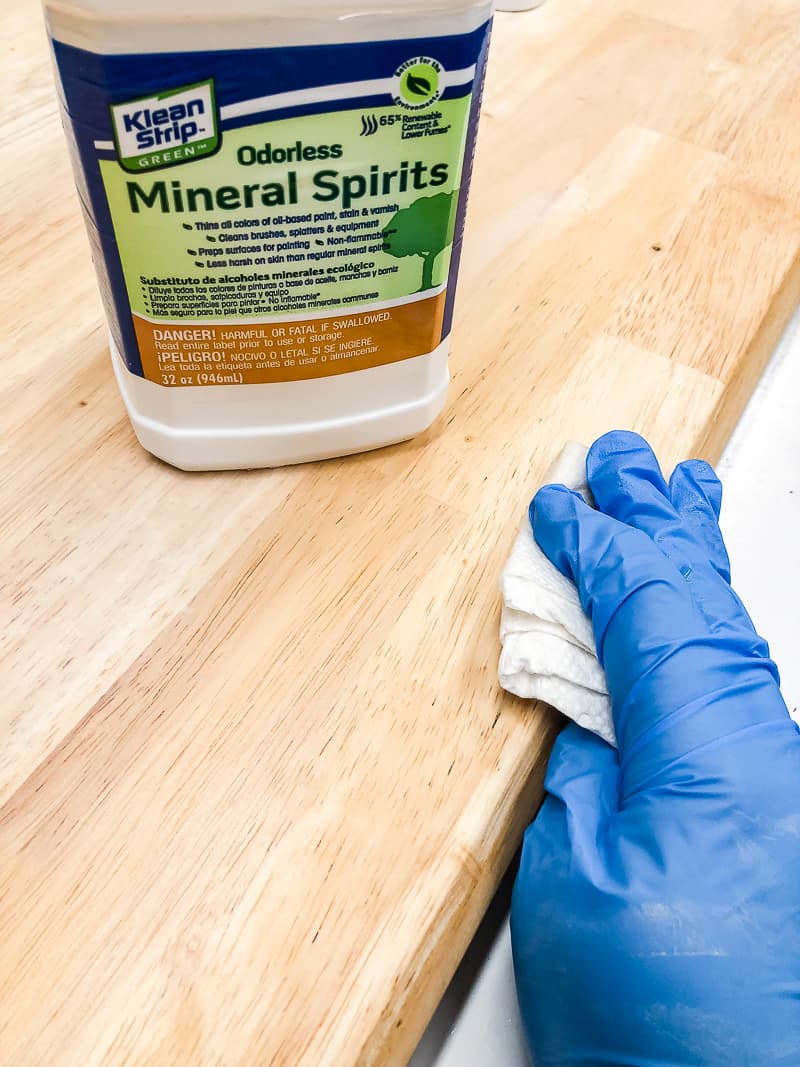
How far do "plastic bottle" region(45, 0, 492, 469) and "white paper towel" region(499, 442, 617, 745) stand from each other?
14 cm

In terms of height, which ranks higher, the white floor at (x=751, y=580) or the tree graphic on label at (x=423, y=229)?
the tree graphic on label at (x=423, y=229)

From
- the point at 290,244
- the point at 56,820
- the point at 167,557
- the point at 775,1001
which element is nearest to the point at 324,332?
the point at 290,244

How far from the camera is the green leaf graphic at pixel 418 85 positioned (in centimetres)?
37

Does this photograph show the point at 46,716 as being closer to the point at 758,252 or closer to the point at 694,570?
the point at 694,570

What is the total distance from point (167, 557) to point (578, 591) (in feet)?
0.81

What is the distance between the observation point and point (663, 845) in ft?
1.34

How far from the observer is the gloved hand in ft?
1.27

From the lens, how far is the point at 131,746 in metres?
0.44

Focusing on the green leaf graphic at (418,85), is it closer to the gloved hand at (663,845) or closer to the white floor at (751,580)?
the gloved hand at (663,845)

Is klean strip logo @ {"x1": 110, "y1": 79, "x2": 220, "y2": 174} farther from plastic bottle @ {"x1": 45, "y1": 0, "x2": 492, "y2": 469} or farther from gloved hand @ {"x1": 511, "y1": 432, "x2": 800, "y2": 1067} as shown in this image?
gloved hand @ {"x1": 511, "y1": 432, "x2": 800, "y2": 1067}

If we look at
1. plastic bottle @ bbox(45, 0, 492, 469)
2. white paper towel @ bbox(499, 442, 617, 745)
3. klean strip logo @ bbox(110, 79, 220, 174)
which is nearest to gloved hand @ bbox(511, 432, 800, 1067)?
white paper towel @ bbox(499, 442, 617, 745)

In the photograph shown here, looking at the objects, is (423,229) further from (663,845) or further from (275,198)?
(663,845)

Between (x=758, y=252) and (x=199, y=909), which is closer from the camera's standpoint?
(x=199, y=909)

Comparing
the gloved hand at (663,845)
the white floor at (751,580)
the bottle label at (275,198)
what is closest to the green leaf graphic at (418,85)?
the bottle label at (275,198)
